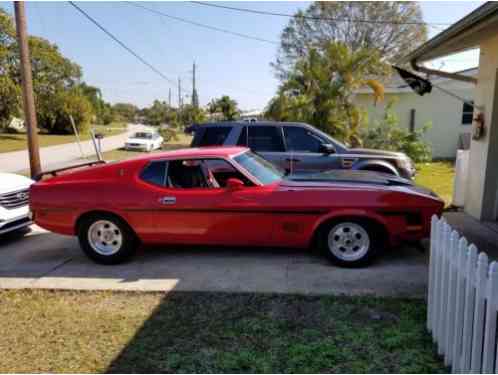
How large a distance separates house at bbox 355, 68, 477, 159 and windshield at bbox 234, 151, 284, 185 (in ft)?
41.6

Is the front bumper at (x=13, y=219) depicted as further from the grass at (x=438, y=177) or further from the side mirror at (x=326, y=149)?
the grass at (x=438, y=177)

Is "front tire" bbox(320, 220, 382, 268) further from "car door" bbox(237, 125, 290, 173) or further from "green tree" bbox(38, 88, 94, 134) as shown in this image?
"green tree" bbox(38, 88, 94, 134)

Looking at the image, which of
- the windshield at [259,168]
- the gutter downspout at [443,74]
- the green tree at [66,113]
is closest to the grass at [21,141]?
the green tree at [66,113]

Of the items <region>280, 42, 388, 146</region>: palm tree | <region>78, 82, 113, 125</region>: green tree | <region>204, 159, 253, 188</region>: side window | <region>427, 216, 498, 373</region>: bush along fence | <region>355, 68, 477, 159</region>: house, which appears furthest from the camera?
<region>78, 82, 113, 125</region>: green tree

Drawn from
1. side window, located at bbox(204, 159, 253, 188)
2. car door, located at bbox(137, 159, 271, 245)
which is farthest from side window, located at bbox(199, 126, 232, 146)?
car door, located at bbox(137, 159, 271, 245)

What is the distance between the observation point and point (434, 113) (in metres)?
17.0

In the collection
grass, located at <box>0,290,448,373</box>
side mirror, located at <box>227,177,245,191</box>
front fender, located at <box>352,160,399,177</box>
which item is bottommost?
grass, located at <box>0,290,448,373</box>

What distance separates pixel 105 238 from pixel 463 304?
4210 mm

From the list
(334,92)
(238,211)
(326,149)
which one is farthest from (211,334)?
(334,92)

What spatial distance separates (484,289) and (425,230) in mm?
2339

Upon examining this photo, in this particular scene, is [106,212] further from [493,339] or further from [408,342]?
[493,339]

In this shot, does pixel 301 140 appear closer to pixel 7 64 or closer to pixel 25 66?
pixel 25 66

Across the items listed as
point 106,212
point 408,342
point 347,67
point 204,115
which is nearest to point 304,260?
point 408,342

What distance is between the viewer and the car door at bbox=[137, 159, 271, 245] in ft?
15.7
